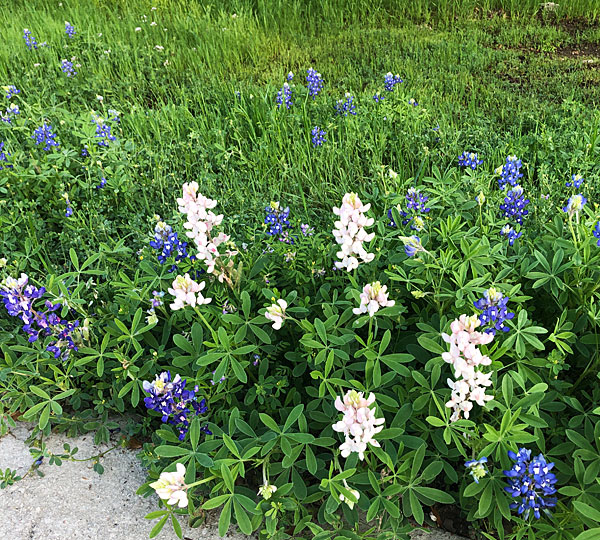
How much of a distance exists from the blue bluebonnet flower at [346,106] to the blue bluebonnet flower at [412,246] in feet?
6.82

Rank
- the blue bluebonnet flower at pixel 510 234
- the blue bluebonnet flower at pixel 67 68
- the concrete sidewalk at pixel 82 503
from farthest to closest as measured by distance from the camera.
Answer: the blue bluebonnet flower at pixel 67 68 < the blue bluebonnet flower at pixel 510 234 < the concrete sidewalk at pixel 82 503

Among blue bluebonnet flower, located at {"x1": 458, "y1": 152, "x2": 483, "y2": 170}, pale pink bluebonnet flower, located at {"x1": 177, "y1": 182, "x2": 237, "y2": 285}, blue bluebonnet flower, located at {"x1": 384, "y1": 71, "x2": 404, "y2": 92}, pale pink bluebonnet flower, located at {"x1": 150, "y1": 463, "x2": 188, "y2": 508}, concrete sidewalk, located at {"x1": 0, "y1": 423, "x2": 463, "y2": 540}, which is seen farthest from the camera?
blue bluebonnet flower, located at {"x1": 384, "y1": 71, "x2": 404, "y2": 92}

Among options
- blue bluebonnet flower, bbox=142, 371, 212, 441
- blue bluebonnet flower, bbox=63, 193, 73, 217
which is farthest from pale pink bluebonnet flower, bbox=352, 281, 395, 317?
blue bluebonnet flower, bbox=63, 193, 73, 217

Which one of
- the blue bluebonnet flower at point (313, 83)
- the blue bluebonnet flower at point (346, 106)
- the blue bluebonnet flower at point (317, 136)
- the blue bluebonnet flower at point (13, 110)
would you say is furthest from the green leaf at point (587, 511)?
the blue bluebonnet flower at point (13, 110)

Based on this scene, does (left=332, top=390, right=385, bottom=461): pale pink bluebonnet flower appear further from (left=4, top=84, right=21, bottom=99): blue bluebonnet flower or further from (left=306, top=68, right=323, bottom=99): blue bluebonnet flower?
(left=4, top=84, right=21, bottom=99): blue bluebonnet flower

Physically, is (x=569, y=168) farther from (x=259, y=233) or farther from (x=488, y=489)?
(x=488, y=489)

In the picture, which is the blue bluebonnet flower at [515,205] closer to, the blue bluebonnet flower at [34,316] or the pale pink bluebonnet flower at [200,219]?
the pale pink bluebonnet flower at [200,219]

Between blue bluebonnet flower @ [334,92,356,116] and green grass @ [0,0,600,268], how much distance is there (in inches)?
3.3

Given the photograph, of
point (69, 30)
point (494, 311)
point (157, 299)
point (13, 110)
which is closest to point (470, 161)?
point (494, 311)

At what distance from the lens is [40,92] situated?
4.26 meters

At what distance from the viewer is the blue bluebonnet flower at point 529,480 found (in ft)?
4.96

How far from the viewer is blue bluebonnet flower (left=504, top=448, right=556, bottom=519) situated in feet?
4.96

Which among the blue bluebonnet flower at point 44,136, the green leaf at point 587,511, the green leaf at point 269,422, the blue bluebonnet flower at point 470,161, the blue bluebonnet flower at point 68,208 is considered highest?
the blue bluebonnet flower at point 44,136

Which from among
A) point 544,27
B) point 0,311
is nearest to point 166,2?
point 544,27
